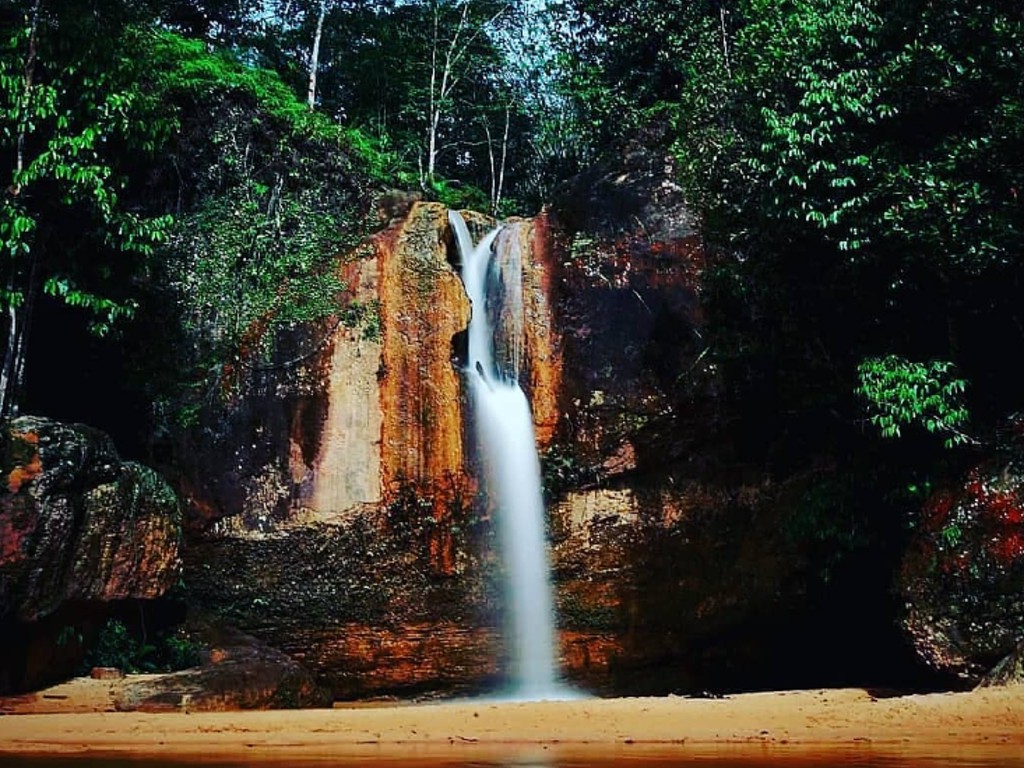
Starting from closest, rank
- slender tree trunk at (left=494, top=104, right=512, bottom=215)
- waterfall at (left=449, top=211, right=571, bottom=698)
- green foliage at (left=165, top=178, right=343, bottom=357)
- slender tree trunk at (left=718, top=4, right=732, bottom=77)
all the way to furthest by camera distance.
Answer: waterfall at (left=449, top=211, right=571, bottom=698) < green foliage at (left=165, top=178, right=343, bottom=357) < slender tree trunk at (left=718, top=4, right=732, bottom=77) < slender tree trunk at (left=494, top=104, right=512, bottom=215)

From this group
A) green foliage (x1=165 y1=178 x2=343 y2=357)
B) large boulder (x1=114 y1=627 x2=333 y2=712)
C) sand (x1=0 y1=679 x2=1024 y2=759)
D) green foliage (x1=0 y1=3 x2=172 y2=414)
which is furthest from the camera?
green foliage (x1=165 y1=178 x2=343 y2=357)

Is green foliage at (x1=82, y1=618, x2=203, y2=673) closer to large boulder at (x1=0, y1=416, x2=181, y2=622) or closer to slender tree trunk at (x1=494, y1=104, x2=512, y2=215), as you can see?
large boulder at (x1=0, y1=416, x2=181, y2=622)

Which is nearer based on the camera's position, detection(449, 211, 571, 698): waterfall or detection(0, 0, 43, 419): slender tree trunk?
detection(0, 0, 43, 419): slender tree trunk

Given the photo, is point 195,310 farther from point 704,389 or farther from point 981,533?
point 981,533

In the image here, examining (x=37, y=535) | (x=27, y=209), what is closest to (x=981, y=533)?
(x=37, y=535)

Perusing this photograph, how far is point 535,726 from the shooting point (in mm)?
7680

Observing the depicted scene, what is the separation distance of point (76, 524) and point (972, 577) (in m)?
8.83

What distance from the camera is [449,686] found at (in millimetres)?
12180

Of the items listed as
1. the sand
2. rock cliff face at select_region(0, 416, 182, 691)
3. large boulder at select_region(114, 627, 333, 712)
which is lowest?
the sand

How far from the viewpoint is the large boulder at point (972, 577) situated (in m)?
8.95

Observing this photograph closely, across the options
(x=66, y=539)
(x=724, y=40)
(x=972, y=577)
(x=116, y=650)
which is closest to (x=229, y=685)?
(x=116, y=650)

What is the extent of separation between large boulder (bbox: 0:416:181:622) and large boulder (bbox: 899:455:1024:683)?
798cm

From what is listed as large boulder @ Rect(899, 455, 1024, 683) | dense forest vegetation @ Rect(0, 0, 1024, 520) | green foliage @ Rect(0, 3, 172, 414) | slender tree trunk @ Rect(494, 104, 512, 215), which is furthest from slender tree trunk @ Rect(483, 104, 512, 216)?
large boulder @ Rect(899, 455, 1024, 683)

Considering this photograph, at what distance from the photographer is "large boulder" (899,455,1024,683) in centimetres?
895
